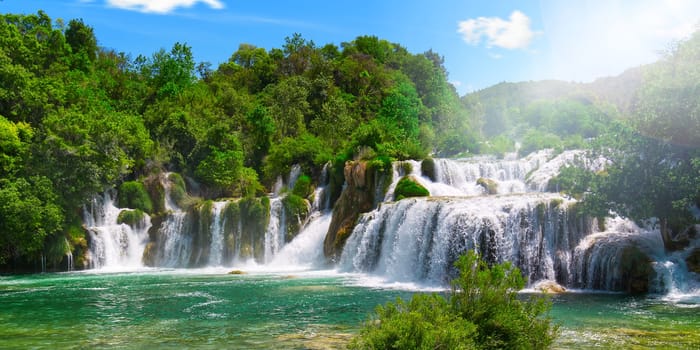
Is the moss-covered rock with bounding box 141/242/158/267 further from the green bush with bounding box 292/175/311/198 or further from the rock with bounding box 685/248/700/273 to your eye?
the rock with bounding box 685/248/700/273

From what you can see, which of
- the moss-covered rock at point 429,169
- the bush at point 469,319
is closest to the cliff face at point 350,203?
the moss-covered rock at point 429,169

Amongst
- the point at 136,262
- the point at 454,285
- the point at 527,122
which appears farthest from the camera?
the point at 527,122

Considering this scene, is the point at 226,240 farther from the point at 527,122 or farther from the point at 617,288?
the point at 527,122

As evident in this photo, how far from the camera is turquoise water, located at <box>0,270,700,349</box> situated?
12922mm

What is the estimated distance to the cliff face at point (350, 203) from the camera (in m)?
32.2

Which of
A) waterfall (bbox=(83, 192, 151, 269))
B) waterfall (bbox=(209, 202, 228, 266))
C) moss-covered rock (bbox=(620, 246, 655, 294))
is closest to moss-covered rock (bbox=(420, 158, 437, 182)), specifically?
waterfall (bbox=(209, 202, 228, 266))

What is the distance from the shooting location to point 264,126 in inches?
1973

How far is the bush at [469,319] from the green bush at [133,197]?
34.6 meters

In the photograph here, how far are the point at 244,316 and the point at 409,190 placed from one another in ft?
53.5

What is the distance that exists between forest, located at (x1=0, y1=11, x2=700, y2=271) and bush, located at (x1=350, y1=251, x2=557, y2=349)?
11.9 meters

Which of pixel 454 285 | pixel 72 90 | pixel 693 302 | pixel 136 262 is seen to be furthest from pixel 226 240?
pixel 454 285

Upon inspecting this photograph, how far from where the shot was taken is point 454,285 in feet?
29.0

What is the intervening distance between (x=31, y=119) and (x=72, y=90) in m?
6.56

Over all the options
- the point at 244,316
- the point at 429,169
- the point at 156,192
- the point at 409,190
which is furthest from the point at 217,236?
the point at 244,316
